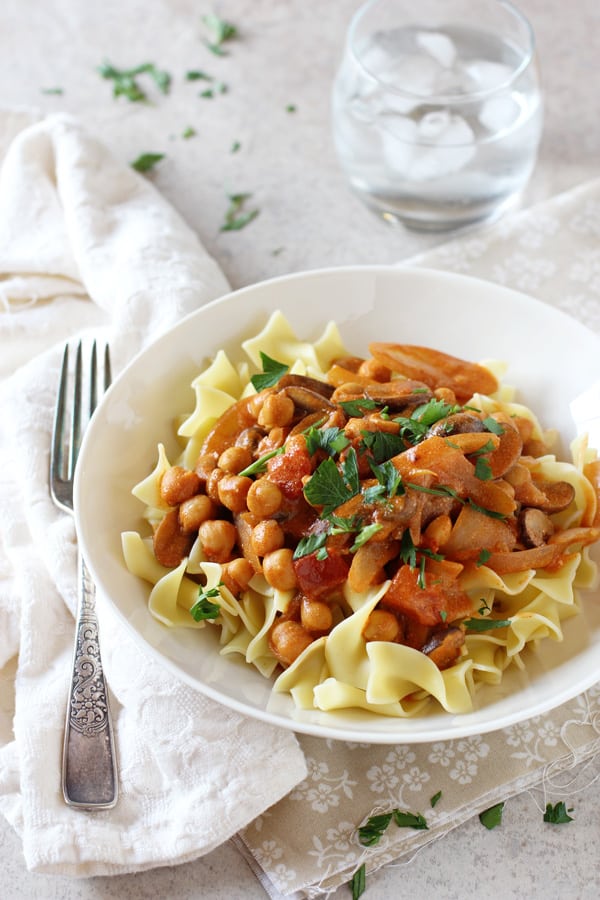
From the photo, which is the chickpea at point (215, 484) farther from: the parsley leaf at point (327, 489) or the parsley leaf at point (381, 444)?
the parsley leaf at point (381, 444)

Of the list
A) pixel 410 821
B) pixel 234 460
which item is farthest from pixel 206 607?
pixel 410 821

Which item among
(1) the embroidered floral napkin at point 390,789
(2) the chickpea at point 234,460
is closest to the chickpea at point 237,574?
(2) the chickpea at point 234,460

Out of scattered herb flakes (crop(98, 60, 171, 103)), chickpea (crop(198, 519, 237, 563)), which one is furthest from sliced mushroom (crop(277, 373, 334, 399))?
scattered herb flakes (crop(98, 60, 171, 103))

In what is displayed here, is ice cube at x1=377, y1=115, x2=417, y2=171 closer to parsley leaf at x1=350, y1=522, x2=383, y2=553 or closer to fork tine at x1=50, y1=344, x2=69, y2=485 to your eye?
fork tine at x1=50, y1=344, x2=69, y2=485

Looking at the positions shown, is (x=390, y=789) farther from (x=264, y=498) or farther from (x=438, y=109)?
(x=438, y=109)

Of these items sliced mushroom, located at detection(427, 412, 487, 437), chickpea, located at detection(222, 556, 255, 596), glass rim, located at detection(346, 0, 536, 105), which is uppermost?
glass rim, located at detection(346, 0, 536, 105)

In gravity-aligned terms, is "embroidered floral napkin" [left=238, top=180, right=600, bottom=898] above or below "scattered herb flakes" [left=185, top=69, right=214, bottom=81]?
below

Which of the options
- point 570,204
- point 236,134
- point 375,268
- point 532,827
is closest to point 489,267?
point 570,204
